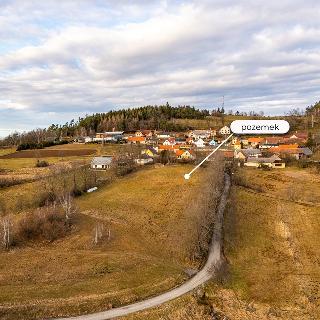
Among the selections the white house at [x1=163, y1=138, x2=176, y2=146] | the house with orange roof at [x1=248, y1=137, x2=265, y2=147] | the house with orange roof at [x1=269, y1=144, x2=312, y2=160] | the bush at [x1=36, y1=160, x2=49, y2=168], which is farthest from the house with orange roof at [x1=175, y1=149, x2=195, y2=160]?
the bush at [x1=36, y1=160, x2=49, y2=168]

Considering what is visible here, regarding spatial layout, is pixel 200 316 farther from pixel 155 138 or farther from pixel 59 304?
pixel 155 138

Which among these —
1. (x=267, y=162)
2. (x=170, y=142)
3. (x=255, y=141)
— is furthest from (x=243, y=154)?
(x=170, y=142)

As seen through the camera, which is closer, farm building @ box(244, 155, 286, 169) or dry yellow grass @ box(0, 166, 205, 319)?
dry yellow grass @ box(0, 166, 205, 319)

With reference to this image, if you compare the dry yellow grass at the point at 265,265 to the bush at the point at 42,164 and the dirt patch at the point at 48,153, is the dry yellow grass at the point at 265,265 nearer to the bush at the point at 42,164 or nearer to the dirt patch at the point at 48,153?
the bush at the point at 42,164

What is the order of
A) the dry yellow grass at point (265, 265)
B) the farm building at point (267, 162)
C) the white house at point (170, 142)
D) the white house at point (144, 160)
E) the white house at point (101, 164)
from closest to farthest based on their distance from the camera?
the dry yellow grass at point (265, 265)
the white house at point (101, 164)
the white house at point (144, 160)
the farm building at point (267, 162)
the white house at point (170, 142)

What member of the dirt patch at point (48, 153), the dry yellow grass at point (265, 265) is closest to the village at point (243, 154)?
the dirt patch at point (48, 153)

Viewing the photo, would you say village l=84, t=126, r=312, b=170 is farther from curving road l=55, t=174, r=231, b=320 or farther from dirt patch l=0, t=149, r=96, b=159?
curving road l=55, t=174, r=231, b=320

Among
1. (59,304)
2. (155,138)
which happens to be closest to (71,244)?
(59,304)

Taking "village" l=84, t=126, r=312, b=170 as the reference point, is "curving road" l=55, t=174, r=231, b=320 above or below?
below

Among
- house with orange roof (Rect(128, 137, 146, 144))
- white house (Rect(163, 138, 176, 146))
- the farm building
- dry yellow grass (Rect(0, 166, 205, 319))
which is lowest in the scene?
dry yellow grass (Rect(0, 166, 205, 319))
